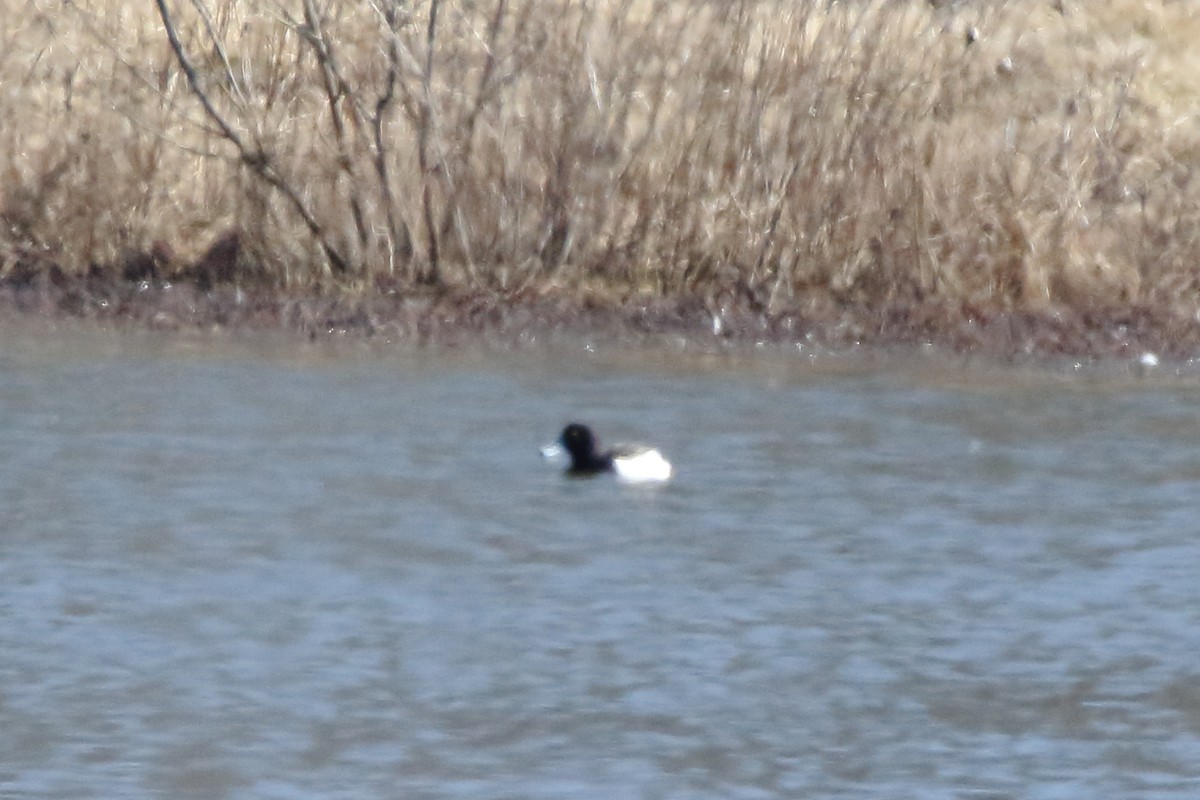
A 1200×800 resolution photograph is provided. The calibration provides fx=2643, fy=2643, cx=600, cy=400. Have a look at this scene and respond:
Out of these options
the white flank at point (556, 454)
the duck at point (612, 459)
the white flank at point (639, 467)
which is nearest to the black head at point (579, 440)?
the duck at point (612, 459)

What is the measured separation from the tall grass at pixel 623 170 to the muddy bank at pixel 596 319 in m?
0.14

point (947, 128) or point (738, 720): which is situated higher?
point (947, 128)

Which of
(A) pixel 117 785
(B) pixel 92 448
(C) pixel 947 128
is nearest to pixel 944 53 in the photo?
(C) pixel 947 128

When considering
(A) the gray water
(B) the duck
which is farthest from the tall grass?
(B) the duck

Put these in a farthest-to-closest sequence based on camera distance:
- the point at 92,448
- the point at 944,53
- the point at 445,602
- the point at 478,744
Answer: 1. the point at 944,53
2. the point at 92,448
3. the point at 445,602
4. the point at 478,744

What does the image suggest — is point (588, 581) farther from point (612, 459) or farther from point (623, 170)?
point (623, 170)

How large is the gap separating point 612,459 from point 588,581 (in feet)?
6.82

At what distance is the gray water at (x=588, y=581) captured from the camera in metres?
8.02

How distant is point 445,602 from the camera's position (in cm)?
1003

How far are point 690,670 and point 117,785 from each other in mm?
2254

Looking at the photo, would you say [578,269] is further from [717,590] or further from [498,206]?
[717,590]

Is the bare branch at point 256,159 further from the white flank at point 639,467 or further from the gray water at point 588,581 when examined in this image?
the white flank at point 639,467

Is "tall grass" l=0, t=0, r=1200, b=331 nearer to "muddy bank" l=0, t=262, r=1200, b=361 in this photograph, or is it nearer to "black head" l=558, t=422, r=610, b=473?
"muddy bank" l=0, t=262, r=1200, b=361

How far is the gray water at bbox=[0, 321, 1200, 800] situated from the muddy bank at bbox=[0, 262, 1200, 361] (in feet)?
2.61
